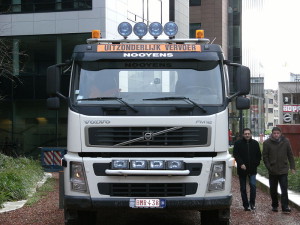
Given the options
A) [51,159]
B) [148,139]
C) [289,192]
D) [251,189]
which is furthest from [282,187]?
[51,159]

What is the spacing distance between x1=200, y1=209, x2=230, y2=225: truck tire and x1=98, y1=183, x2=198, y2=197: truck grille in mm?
880

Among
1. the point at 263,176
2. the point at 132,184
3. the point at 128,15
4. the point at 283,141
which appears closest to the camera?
the point at 132,184

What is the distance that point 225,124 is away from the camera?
8.28 metres

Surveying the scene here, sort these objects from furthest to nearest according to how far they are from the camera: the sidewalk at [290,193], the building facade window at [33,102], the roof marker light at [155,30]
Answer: the building facade window at [33,102]
the sidewalk at [290,193]
the roof marker light at [155,30]

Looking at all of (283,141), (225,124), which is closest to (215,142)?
(225,124)

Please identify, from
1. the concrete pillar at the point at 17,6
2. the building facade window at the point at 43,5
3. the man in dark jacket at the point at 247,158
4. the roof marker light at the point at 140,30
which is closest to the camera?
the roof marker light at the point at 140,30

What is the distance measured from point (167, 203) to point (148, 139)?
989mm

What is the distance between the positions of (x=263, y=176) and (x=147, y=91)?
10.4 metres

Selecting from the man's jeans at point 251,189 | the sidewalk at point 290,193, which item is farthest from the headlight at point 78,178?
the sidewalk at point 290,193

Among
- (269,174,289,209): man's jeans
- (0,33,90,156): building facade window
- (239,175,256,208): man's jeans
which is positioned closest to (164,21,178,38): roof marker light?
(239,175,256,208): man's jeans

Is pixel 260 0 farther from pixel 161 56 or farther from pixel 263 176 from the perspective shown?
pixel 161 56

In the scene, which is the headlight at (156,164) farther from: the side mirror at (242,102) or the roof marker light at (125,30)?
the roof marker light at (125,30)

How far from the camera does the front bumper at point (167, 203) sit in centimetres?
803

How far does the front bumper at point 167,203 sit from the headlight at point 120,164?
0.47m
